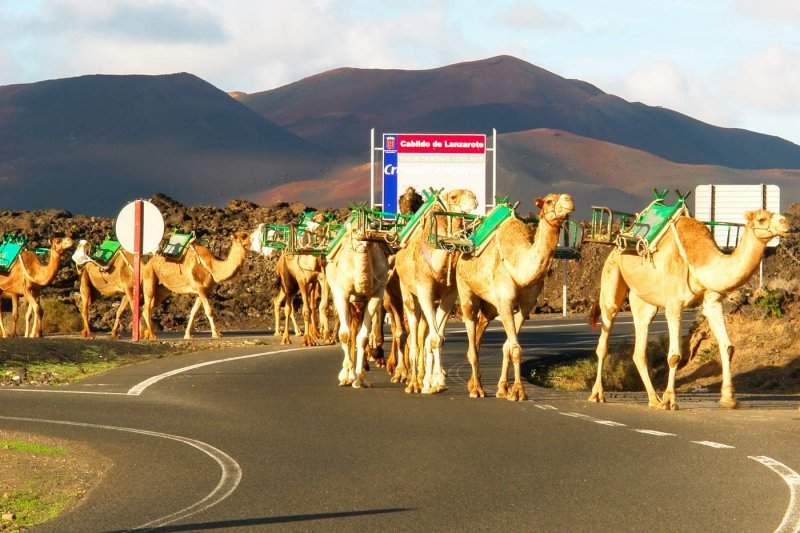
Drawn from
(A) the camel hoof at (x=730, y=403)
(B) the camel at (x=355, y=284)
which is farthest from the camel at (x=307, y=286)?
(A) the camel hoof at (x=730, y=403)

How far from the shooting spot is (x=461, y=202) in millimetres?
21469

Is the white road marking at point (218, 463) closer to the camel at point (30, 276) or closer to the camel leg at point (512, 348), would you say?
the camel leg at point (512, 348)

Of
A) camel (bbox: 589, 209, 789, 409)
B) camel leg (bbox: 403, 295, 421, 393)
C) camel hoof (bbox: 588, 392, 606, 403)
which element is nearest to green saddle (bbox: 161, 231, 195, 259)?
camel leg (bbox: 403, 295, 421, 393)

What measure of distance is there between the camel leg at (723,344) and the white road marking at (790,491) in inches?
184

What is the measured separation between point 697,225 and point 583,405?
2.77m

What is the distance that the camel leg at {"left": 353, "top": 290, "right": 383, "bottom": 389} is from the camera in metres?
21.0

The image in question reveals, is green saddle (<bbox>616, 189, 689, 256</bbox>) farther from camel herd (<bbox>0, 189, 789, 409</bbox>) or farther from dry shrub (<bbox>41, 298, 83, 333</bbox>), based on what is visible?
dry shrub (<bbox>41, 298, 83, 333</bbox>)

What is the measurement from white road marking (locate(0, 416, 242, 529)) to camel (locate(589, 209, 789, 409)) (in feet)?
21.6

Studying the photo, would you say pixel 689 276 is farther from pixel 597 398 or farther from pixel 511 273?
pixel 511 273

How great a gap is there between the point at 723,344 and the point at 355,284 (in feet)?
18.4

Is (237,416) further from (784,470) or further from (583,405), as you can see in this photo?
(784,470)

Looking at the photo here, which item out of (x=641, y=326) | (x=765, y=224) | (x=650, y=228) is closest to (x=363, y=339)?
(x=641, y=326)

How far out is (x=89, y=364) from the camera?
24.5 meters

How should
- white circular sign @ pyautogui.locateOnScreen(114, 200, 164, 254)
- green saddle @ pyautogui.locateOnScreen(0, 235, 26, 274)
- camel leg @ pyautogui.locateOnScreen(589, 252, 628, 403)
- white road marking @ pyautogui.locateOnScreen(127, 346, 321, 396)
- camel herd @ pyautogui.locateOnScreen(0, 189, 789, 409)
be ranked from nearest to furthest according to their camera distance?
camel herd @ pyautogui.locateOnScreen(0, 189, 789, 409), camel leg @ pyautogui.locateOnScreen(589, 252, 628, 403), white road marking @ pyautogui.locateOnScreen(127, 346, 321, 396), white circular sign @ pyautogui.locateOnScreen(114, 200, 164, 254), green saddle @ pyautogui.locateOnScreen(0, 235, 26, 274)
